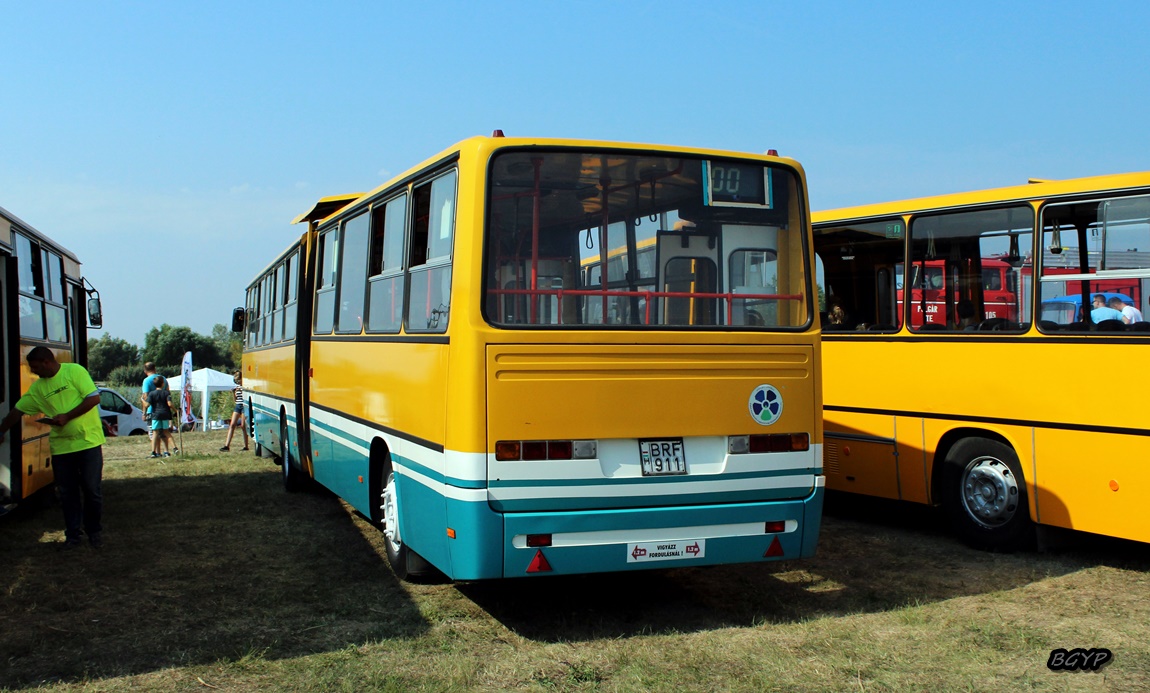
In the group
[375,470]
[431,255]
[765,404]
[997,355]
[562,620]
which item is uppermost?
[431,255]

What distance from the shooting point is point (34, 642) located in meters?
6.45

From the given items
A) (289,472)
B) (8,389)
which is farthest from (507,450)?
(289,472)

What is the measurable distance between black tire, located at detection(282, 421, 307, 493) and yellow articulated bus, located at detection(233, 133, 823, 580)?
586 centimetres

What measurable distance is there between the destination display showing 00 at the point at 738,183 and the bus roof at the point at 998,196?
9.94ft

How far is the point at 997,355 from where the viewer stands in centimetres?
909

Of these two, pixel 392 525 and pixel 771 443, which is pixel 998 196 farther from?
pixel 392 525

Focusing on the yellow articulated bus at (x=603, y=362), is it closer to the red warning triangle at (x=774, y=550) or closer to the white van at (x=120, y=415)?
the red warning triangle at (x=774, y=550)

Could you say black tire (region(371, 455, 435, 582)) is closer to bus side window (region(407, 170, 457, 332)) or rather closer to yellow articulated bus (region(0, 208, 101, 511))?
bus side window (region(407, 170, 457, 332))

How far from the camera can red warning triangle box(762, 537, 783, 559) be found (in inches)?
272

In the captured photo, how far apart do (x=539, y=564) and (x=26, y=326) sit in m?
6.69

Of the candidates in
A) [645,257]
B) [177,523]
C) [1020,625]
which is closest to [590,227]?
[645,257]

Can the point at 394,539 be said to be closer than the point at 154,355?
Yes

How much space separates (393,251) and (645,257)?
6.96 feet

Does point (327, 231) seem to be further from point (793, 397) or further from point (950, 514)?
point (950, 514)
